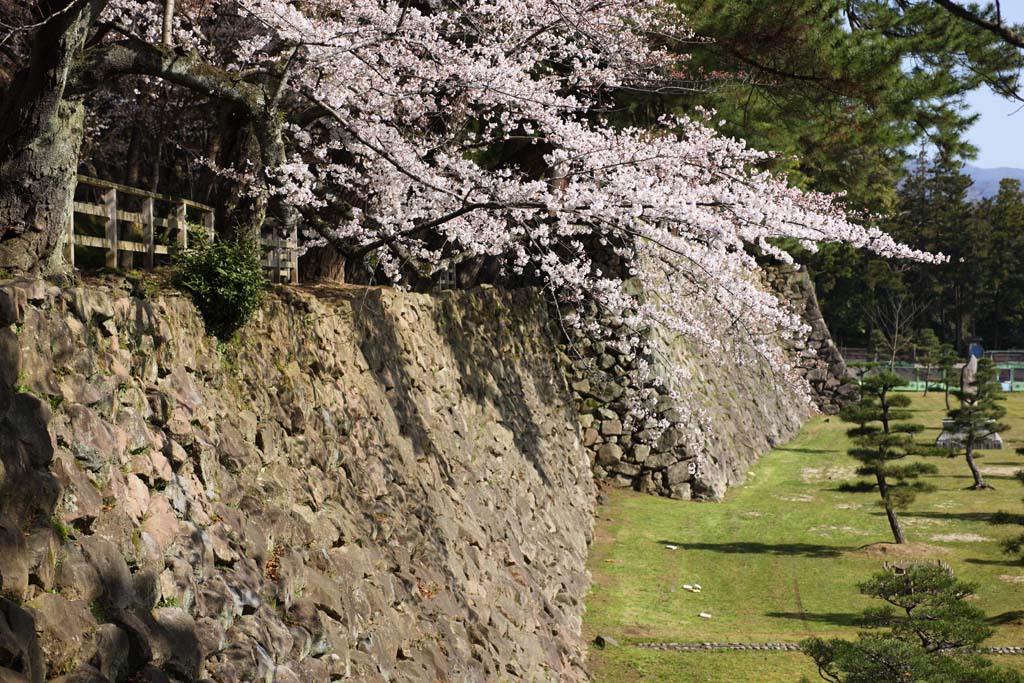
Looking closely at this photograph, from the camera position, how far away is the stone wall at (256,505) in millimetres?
4367

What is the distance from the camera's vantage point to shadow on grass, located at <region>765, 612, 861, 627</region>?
12.9 meters

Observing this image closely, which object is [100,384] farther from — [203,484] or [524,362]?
[524,362]

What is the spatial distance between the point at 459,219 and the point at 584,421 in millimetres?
8439

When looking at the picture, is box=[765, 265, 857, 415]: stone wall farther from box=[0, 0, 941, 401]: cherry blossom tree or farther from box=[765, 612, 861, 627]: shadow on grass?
box=[765, 612, 861, 627]: shadow on grass

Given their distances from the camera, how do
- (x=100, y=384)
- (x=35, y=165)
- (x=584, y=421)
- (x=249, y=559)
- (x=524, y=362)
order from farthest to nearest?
(x=584, y=421) < (x=524, y=362) < (x=35, y=165) < (x=249, y=559) < (x=100, y=384)

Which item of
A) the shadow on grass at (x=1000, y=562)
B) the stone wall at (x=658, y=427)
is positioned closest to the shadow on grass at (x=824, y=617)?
the shadow on grass at (x=1000, y=562)

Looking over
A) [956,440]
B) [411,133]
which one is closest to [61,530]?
[411,133]

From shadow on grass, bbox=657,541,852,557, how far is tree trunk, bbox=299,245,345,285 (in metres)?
7.30

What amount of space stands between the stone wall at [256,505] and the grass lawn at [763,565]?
163 centimetres

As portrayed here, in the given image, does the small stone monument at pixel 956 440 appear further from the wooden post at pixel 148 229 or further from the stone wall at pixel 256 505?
the wooden post at pixel 148 229

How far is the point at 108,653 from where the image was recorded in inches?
165

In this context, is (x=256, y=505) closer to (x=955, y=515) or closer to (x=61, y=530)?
(x=61, y=530)

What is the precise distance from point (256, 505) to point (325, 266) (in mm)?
6863

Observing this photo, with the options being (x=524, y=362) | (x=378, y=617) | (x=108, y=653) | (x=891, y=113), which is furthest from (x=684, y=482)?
(x=108, y=653)
